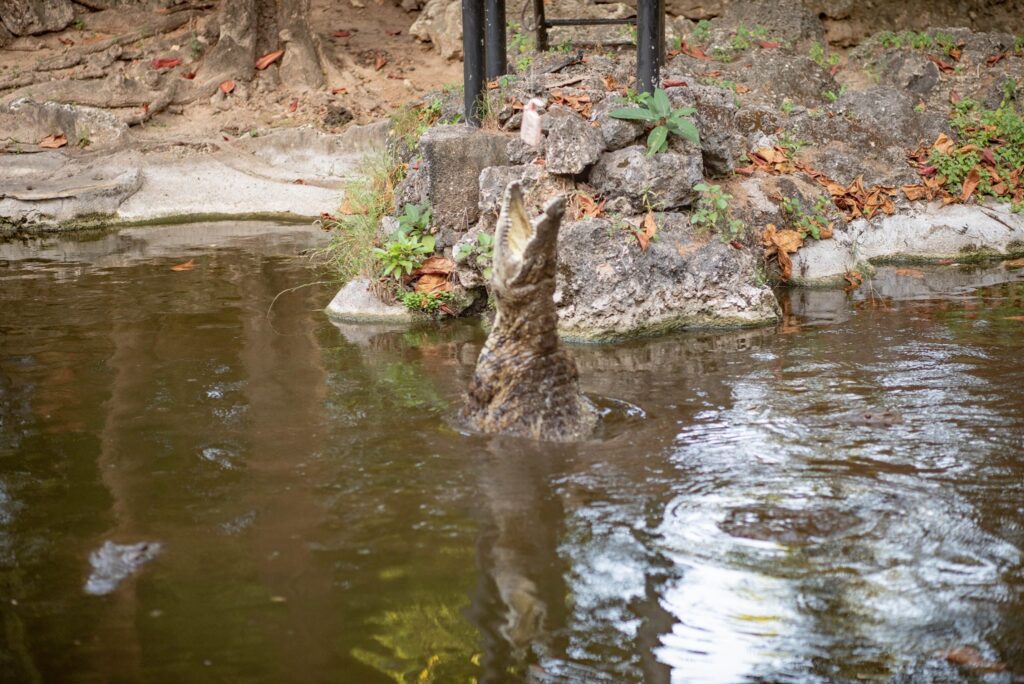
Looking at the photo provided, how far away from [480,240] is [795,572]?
13.6 ft

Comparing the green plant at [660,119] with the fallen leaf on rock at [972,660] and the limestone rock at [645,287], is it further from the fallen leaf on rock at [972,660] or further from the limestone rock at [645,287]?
the fallen leaf on rock at [972,660]

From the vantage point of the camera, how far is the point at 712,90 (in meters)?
8.32

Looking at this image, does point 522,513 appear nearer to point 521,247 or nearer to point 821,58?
point 521,247

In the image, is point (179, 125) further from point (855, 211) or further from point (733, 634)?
point (733, 634)

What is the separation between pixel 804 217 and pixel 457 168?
109 inches

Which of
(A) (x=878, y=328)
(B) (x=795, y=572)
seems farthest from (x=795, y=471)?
(A) (x=878, y=328)

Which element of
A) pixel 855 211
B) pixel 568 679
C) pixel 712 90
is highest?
pixel 712 90

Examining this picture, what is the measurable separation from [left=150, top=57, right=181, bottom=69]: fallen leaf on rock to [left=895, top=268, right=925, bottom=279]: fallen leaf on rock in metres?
10.0

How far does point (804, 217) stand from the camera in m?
8.07

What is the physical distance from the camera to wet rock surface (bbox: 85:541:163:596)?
3559 millimetres

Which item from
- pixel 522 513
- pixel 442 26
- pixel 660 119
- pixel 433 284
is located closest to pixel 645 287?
pixel 660 119

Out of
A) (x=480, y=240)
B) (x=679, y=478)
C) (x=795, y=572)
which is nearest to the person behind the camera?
(x=795, y=572)

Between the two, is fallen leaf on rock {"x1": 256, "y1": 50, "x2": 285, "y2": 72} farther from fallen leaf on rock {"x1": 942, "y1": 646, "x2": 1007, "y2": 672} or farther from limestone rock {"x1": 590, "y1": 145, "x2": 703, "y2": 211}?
fallen leaf on rock {"x1": 942, "y1": 646, "x2": 1007, "y2": 672}

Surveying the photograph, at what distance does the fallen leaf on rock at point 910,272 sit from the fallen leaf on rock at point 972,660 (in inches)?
219
